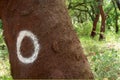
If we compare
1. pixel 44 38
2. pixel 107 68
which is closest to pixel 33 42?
pixel 44 38

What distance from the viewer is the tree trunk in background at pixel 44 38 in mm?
1806

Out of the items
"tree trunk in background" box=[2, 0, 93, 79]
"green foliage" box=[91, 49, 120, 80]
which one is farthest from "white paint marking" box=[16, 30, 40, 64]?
"green foliage" box=[91, 49, 120, 80]

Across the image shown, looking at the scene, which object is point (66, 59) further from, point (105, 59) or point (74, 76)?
point (105, 59)

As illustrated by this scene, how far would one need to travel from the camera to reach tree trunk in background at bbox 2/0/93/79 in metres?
1.81

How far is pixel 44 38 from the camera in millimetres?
1807

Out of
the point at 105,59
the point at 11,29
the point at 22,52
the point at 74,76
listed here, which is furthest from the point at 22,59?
the point at 105,59

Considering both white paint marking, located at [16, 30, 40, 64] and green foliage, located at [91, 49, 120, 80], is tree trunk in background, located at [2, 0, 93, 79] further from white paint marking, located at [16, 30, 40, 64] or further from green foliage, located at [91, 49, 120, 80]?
green foliage, located at [91, 49, 120, 80]

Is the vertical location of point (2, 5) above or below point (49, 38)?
above

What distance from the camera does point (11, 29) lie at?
1877 mm

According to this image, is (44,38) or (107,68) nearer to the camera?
(44,38)

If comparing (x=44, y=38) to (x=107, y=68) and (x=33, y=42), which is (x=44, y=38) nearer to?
(x=33, y=42)

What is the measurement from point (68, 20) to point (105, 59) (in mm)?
2866

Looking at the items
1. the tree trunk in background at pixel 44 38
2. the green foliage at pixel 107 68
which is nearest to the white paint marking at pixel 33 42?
the tree trunk in background at pixel 44 38

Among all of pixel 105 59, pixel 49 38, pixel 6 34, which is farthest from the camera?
pixel 105 59
